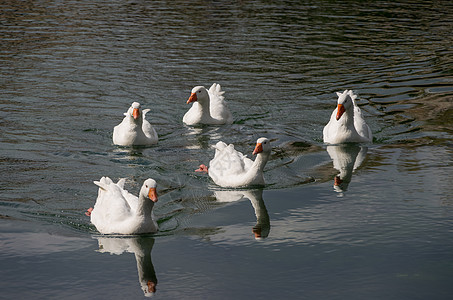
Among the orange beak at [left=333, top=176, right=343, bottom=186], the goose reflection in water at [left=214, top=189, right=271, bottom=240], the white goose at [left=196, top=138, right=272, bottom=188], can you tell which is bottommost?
the orange beak at [left=333, top=176, right=343, bottom=186]

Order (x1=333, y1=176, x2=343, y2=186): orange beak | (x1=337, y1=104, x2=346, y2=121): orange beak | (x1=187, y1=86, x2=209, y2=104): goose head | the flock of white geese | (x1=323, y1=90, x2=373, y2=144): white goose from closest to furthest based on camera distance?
→ the flock of white geese, (x1=333, y1=176, x2=343, y2=186): orange beak, (x1=337, y1=104, x2=346, y2=121): orange beak, (x1=323, y1=90, x2=373, y2=144): white goose, (x1=187, y1=86, x2=209, y2=104): goose head

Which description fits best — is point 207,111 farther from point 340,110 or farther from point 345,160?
point 345,160

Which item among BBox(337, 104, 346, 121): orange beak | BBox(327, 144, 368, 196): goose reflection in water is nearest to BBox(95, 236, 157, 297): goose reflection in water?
BBox(327, 144, 368, 196): goose reflection in water

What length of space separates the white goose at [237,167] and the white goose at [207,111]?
352 cm

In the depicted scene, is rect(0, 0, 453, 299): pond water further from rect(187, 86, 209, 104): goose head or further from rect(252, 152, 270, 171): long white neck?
rect(187, 86, 209, 104): goose head

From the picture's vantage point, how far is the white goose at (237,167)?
43.0 feet

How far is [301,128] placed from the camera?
57.2 ft

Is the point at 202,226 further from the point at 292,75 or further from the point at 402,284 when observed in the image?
the point at 292,75

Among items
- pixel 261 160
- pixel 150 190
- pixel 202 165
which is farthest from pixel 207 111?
pixel 150 190

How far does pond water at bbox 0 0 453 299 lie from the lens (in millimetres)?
9984

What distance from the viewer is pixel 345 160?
50.1 ft

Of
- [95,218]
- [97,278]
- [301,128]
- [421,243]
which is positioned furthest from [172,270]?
[301,128]

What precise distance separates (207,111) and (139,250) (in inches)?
299

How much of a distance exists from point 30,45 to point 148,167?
1337cm
